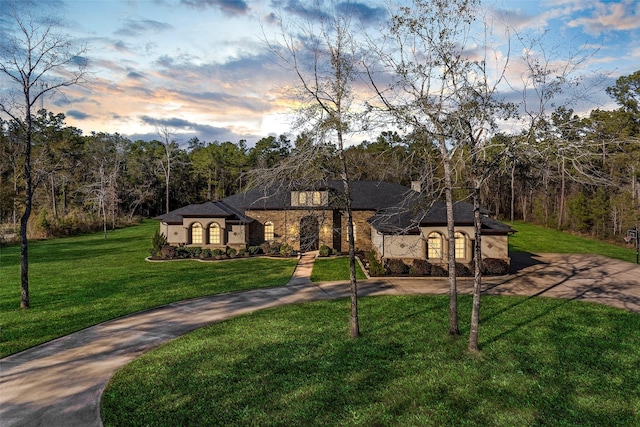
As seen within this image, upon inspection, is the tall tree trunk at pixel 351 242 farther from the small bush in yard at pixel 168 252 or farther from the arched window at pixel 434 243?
the small bush in yard at pixel 168 252

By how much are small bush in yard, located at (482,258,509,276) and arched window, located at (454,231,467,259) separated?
1200 mm

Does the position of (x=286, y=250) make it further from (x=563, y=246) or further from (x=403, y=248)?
(x=563, y=246)

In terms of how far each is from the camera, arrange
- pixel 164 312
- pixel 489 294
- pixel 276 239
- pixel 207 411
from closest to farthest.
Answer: pixel 207 411
pixel 164 312
pixel 489 294
pixel 276 239

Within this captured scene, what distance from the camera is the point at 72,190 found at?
57.0 metres

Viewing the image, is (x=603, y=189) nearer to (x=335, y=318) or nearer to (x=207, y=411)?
(x=335, y=318)

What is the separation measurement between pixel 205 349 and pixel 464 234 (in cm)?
1615

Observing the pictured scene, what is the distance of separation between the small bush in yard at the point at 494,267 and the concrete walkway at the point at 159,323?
614mm

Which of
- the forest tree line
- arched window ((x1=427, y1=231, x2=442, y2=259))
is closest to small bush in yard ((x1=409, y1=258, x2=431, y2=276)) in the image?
arched window ((x1=427, y1=231, x2=442, y2=259))

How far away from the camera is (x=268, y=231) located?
1123 inches

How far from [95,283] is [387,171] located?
620 inches

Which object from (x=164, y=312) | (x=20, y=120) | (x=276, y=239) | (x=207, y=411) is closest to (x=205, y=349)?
(x=207, y=411)

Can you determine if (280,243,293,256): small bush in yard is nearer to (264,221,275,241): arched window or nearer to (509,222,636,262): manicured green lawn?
(264,221,275,241): arched window

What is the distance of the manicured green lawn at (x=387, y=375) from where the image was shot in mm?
7043

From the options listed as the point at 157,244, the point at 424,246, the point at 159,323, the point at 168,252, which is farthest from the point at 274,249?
the point at 159,323
